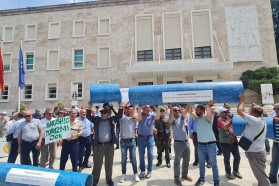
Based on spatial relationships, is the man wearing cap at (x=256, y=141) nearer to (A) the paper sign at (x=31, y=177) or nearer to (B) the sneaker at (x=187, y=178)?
(B) the sneaker at (x=187, y=178)

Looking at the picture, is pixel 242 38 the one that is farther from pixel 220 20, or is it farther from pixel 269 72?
pixel 269 72

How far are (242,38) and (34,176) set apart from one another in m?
23.5

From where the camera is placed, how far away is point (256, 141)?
4613mm

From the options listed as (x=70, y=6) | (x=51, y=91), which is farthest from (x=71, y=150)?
(x=70, y=6)

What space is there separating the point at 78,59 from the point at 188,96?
21954 millimetres

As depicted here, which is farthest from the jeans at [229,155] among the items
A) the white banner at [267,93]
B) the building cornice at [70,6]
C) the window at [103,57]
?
the building cornice at [70,6]

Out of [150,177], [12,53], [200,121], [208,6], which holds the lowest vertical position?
[150,177]

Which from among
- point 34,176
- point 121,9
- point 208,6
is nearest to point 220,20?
point 208,6

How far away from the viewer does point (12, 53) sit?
1030 inches

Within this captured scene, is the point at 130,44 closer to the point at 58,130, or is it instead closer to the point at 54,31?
the point at 54,31

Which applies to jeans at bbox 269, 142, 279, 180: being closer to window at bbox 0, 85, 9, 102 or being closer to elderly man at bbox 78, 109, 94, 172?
elderly man at bbox 78, 109, 94, 172

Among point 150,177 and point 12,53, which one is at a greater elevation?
point 12,53

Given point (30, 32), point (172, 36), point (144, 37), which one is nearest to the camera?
point (172, 36)

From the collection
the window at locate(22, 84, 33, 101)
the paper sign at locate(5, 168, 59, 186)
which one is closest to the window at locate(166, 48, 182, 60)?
the window at locate(22, 84, 33, 101)
